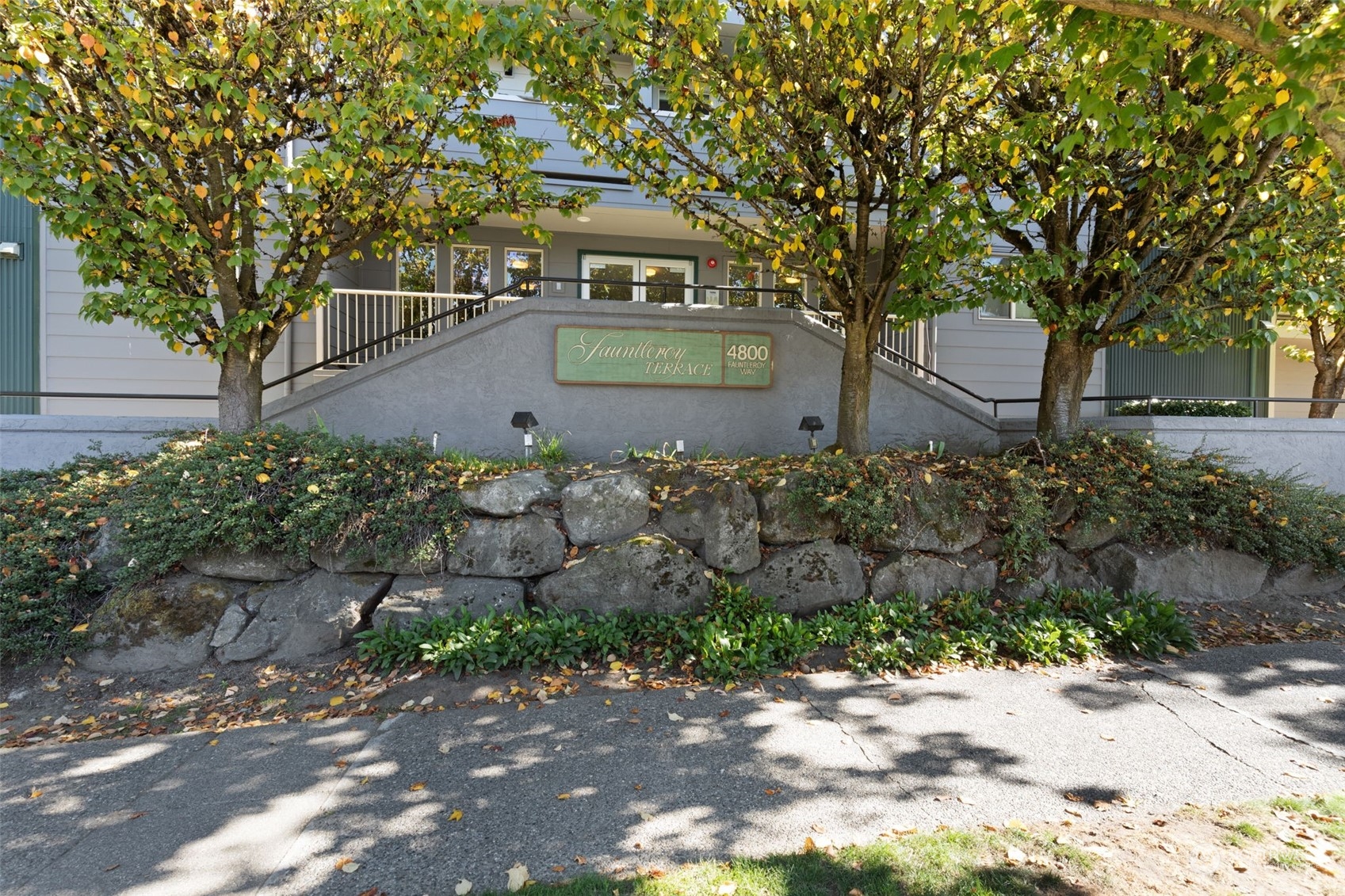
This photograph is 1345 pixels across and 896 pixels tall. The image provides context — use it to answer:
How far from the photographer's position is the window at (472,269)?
12117 millimetres

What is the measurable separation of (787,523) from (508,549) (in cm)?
234

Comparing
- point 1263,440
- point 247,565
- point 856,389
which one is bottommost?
point 247,565

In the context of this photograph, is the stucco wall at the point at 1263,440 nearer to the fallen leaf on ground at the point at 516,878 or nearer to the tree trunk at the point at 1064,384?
the tree trunk at the point at 1064,384

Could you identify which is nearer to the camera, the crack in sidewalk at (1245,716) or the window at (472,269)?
the crack in sidewalk at (1245,716)

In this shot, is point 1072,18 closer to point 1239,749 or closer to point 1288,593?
point 1239,749

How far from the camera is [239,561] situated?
552 centimetres

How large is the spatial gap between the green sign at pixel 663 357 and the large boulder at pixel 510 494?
2.08 meters

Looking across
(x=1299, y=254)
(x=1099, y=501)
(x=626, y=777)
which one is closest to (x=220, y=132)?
(x=626, y=777)

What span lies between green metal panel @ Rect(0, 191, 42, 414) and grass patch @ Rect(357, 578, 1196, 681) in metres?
7.61

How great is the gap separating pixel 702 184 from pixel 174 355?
7250 millimetres

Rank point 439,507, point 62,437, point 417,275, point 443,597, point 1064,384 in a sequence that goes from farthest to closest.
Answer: point 417,275 < point 1064,384 < point 62,437 < point 439,507 < point 443,597

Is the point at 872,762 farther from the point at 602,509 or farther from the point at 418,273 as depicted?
the point at 418,273

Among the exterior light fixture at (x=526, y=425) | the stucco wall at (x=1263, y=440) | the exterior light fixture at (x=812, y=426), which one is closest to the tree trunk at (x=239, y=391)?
the exterior light fixture at (x=526, y=425)

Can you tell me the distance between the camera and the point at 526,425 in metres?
7.23
